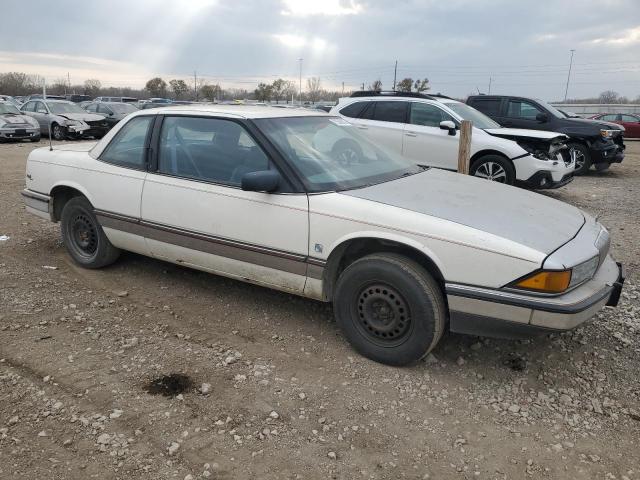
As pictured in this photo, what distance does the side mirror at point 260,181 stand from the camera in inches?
137

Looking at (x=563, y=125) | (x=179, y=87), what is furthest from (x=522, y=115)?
(x=179, y=87)

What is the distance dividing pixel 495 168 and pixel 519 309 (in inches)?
256

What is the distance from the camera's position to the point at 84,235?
5012mm

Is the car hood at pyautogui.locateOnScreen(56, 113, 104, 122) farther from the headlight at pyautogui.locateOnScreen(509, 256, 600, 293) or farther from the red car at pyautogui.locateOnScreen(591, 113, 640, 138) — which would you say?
the red car at pyautogui.locateOnScreen(591, 113, 640, 138)

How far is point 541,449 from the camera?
274 cm

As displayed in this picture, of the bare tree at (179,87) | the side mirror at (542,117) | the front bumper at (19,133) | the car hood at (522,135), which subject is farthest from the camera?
the bare tree at (179,87)

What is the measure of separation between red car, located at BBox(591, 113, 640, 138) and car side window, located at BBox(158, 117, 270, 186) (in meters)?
23.3

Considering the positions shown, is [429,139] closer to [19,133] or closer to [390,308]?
[390,308]

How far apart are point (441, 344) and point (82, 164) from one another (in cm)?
345

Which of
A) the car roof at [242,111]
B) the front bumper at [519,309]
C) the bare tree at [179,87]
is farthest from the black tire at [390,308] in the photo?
the bare tree at [179,87]

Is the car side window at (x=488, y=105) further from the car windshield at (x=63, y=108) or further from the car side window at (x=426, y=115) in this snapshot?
the car windshield at (x=63, y=108)

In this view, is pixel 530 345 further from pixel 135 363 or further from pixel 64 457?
pixel 64 457

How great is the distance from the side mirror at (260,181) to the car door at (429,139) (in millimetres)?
6069

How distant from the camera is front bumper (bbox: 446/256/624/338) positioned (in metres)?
2.92
